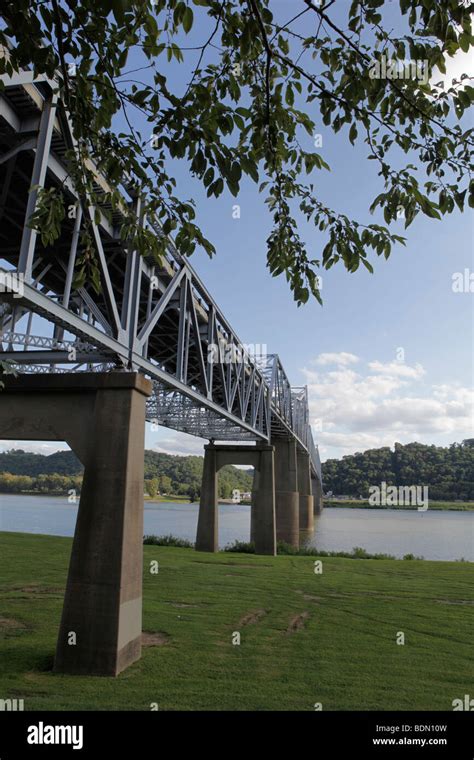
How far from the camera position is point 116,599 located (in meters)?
8.24

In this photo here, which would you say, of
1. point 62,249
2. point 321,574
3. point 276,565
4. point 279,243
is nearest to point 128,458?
point 279,243

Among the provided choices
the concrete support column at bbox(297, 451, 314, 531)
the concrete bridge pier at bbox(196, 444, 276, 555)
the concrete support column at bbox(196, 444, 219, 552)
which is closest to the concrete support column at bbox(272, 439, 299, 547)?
the concrete support column at bbox(297, 451, 314, 531)

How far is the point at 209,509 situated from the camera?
118 feet

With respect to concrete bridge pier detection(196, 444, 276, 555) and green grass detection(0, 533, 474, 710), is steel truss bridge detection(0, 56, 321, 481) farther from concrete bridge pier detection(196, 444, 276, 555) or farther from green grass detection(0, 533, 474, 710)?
concrete bridge pier detection(196, 444, 276, 555)

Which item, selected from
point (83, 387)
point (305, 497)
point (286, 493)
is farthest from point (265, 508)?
point (305, 497)

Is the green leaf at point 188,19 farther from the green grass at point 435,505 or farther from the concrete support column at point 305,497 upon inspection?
the green grass at point 435,505

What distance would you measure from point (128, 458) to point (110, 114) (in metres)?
5.81

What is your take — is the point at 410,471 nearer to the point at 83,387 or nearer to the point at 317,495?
the point at 317,495

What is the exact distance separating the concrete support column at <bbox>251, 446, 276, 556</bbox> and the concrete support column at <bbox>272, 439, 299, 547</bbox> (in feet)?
35.1

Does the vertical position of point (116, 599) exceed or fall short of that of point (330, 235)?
it falls short

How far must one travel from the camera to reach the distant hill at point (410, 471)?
130 metres

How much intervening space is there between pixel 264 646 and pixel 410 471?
422 feet

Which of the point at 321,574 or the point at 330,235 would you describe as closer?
the point at 330,235
